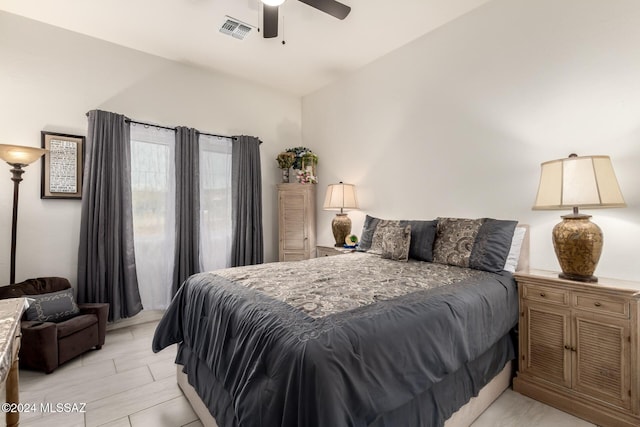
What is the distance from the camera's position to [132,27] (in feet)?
10.0

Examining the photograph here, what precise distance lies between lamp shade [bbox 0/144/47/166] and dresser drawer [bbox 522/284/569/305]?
4073 mm

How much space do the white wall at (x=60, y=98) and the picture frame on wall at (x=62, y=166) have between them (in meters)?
0.07

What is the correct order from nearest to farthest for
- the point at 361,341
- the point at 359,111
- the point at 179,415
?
the point at 361,341
the point at 179,415
the point at 359,111

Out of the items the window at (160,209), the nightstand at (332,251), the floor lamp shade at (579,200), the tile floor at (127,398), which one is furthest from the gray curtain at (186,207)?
the floor lamp shade at (579,200)

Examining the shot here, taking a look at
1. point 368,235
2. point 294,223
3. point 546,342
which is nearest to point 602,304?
point 546,342

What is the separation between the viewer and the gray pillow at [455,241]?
2.35m

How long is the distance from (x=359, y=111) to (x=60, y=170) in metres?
3.47

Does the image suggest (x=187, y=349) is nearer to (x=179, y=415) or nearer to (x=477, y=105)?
(x=179, y=415)

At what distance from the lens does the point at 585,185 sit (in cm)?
177

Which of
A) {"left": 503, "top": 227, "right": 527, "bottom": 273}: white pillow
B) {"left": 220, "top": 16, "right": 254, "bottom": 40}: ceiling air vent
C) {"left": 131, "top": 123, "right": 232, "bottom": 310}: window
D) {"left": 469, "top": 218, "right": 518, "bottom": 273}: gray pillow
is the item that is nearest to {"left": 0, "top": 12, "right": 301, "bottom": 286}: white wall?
{"left": 131, "top": 123, "right": 232, "bottom": 310}: window

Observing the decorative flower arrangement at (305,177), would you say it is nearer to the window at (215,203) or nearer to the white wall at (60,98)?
the window at (215,203)

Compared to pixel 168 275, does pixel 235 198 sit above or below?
above

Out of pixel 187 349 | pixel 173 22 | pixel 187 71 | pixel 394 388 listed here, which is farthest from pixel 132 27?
pixel 394 388

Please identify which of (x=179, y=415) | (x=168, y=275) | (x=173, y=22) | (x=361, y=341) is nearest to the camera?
(x=361, y=341)
